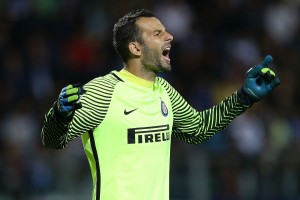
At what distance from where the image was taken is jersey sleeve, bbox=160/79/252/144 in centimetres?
621

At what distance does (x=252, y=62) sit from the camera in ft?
43.0

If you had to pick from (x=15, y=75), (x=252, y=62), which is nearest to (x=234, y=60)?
(x=252, y=62)

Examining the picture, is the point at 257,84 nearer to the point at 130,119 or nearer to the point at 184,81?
the point at 130,119

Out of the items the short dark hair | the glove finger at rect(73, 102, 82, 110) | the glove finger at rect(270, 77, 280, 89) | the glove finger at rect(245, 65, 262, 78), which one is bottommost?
the glove finger at rect(73, 102, 82, 110)

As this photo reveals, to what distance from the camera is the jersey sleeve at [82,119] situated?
537cm

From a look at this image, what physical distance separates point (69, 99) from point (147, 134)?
769mm

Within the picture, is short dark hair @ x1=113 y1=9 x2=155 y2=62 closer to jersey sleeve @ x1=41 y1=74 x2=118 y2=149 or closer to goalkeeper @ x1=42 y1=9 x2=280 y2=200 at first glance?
goalkeeper @ x1=42 y1=9 x2=280 y2=200

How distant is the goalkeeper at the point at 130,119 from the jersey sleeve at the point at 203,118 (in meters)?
0.03

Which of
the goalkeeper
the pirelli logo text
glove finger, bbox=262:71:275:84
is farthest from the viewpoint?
glove finger, bbox=262:71:275:84

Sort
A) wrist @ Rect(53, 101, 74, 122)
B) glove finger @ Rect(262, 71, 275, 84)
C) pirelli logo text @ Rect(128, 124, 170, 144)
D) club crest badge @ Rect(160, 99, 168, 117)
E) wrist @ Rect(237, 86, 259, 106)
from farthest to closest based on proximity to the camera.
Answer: wrist @ Rect(237, 86, 259, 106) → glove finger @ Rect(262, 71, 275, 84) → club crest badge @ Rect(160, 99, 168, 117) → pirelli logo text @ Rect(128, 124, 170, 144) → wrist @ Rect(53, 101, 74, 122)

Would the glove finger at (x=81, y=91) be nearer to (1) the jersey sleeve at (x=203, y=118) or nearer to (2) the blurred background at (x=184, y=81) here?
(1) the jersey sleeve at (x=203, y=118)

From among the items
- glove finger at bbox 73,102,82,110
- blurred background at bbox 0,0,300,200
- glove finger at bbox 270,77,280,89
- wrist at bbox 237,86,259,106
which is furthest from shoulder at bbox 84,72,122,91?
blurred background at bbox 0,0,300,200

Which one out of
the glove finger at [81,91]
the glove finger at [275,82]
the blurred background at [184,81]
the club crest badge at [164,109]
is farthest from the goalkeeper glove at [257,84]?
the blurred background at [184,81]

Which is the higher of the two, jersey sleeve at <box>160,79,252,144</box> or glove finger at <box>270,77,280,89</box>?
glove finger at <box>270,77,280,89</box>
